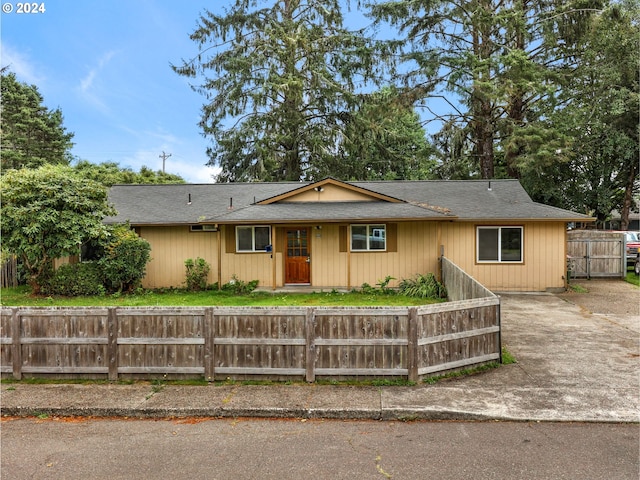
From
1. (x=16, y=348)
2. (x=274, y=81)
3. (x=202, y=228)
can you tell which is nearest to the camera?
(x=16, y=348)

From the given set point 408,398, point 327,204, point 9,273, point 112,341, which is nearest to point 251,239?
point 327,204

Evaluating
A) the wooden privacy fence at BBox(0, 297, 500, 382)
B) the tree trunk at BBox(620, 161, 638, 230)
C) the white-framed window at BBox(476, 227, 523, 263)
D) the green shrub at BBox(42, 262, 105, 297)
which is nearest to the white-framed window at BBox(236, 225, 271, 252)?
the green shrub at BBox(42, 262, 105, 297)

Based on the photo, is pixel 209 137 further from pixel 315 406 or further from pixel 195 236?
pixel 315 406

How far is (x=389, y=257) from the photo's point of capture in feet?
43.7

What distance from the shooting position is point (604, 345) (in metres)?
7.32

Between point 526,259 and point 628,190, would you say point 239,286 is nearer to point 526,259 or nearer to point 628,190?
point 526,259

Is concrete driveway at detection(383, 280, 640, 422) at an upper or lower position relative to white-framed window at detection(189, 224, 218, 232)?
lower

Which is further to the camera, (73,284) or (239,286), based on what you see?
(239,286)

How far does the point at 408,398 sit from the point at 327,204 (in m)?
9.55

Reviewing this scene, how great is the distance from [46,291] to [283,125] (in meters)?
17.7

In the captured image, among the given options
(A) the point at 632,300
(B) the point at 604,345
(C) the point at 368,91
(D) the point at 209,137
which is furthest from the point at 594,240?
(D) the point at 209,137

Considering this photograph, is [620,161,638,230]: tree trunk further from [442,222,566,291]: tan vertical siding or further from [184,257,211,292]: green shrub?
[184,257,211,292]: green shrub

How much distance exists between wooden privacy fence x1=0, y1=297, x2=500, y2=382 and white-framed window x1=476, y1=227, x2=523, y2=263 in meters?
Answer: 8.46

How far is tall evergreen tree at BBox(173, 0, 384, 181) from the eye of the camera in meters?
25.5
